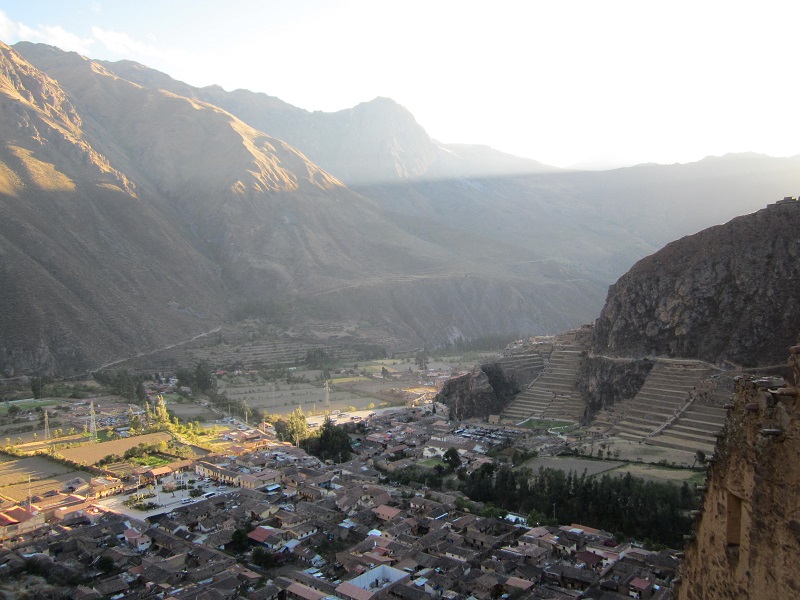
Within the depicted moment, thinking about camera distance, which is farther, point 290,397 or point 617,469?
point 290,397

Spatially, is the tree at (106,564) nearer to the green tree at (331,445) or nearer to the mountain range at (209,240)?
the green tree at (331,445)

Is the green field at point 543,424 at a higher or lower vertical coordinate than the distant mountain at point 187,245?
lower

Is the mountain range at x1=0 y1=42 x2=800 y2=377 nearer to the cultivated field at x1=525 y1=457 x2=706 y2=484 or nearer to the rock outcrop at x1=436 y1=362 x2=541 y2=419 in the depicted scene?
the rock outcrop at x1=436 y1=362 x2=541 y2=419

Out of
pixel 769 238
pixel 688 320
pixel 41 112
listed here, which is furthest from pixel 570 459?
pixel 41 112

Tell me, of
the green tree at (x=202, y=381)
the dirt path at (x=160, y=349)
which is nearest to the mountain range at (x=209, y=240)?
the dirt path at (x=160, y=349)

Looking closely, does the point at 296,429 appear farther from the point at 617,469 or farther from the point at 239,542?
the point at 617,469

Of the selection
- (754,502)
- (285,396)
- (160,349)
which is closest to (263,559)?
(754,502)
